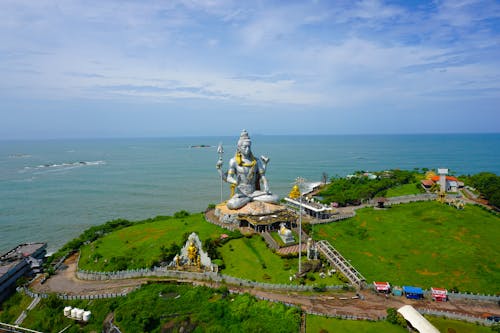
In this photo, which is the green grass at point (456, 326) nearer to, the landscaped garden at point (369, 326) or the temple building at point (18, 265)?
the landscaped garden at point (369, 326)

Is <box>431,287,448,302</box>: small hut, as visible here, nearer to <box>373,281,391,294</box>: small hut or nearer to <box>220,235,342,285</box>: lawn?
<box>373,281,391,294</box>: small hut

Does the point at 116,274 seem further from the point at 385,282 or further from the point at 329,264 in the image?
the point at 385,282

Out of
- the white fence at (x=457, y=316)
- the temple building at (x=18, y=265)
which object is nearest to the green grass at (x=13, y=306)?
the temple building at (x=18, y=265)

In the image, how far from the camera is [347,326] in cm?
2347

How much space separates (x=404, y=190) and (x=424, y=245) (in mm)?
29459

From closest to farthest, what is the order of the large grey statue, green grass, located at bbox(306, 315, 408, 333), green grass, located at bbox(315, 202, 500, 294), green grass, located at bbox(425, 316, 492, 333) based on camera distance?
green grass, located at bbox(306, 315, 408, 333) → green grass, located at bbox(425, 316, 492, 333) → green grass, located at bbox(315, 202, 500, 294) → the large grey statue

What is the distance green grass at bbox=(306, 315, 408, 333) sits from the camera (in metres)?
23.1

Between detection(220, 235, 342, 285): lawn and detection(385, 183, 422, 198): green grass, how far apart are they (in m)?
34.3

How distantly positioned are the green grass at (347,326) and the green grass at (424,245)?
6.83 metres

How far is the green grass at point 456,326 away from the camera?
23.2 meters

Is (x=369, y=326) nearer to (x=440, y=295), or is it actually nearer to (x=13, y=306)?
(x=440, y=295)

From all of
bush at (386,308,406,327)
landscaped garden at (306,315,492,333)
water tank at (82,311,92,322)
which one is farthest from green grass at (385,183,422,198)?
water tank at (82,311,92,322)

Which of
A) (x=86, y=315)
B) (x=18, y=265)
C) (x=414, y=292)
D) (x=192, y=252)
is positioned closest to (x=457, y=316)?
(x=414, y=292)

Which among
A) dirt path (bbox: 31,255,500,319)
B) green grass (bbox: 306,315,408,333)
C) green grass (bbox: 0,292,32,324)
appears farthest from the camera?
green grass (bbox: 0,292,32,324)
